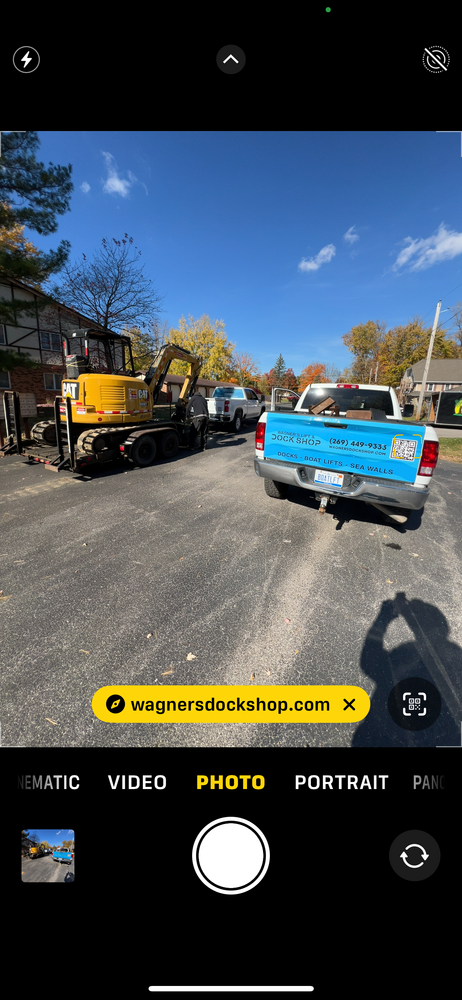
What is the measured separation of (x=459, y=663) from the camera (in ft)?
7.55

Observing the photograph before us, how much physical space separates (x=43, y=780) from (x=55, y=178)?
1085 cm

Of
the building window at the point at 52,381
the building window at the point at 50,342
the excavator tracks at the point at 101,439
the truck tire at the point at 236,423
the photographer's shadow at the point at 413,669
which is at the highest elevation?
the building window at the point at 50,342

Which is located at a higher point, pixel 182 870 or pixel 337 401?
pixel 337 401

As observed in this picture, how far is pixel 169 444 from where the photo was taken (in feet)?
30.3

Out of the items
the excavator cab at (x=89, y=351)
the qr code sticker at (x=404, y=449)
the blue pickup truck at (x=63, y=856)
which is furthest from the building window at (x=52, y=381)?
the blue pickup truck at (x=63, y=856)

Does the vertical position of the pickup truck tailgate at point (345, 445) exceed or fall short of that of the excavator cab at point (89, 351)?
it falls short

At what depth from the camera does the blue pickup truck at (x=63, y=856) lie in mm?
826

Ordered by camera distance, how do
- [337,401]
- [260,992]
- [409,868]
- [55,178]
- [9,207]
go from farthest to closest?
[55,178], [9,207], [337,401], [409,868], [260,992]

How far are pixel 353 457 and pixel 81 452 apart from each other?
593cm

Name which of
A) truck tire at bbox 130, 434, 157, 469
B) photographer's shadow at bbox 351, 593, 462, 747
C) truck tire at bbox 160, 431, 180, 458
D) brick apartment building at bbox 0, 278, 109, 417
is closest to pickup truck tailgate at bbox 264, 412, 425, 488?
photographer's shadow at bbox 351, 593, 462, 747

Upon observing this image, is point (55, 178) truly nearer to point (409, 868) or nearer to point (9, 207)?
point (9, 207)

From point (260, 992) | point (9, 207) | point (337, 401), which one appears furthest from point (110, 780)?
point (9, 207)

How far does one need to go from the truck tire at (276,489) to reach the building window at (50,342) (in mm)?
20179
